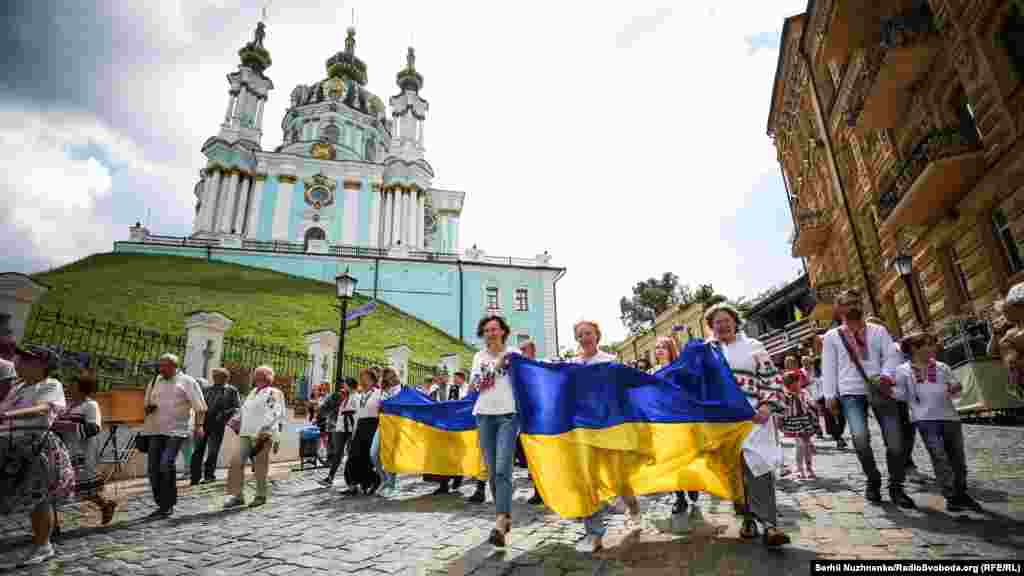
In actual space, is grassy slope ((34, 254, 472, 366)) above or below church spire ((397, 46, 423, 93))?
below

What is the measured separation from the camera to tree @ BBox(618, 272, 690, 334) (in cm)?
5706

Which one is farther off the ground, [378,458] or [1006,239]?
[1006,239]

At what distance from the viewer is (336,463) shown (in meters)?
8.92

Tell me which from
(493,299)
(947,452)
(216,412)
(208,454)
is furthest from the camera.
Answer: (493,299)

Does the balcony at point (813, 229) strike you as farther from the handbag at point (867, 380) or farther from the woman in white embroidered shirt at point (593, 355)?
the woman in white embroidered shirt at point (593, 355)

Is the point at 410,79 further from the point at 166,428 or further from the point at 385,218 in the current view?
the point at 166,428

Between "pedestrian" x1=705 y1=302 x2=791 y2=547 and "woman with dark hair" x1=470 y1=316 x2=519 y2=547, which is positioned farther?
"woman with dark hair" x1=470 y1=316 x2=519 y2=547

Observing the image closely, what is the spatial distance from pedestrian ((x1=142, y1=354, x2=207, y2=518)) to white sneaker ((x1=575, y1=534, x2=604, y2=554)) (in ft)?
17.8

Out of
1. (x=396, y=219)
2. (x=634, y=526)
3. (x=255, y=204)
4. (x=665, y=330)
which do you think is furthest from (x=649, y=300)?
(x=634, y=526)

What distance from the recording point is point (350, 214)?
5066 centimetres

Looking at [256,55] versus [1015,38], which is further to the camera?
[256,55]

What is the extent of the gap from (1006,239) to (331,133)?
59.5 meters

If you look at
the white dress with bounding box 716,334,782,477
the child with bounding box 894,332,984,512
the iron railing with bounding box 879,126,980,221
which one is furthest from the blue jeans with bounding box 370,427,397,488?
the iron railing with bounding box 879,126,980,221

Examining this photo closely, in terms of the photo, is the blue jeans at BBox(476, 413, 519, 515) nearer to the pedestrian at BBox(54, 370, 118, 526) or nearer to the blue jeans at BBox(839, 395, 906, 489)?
the blue jeans at BBox(839, 395, 906, 489)
